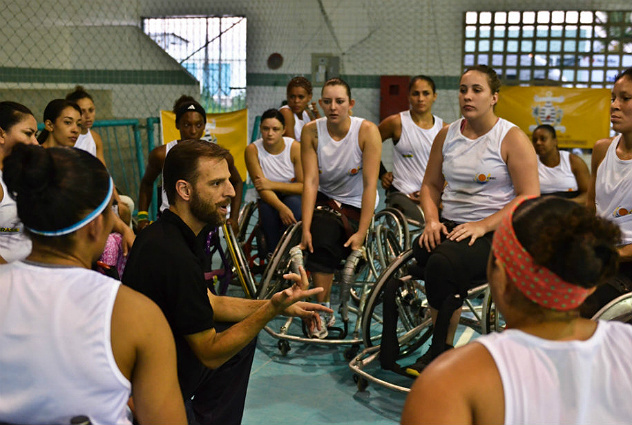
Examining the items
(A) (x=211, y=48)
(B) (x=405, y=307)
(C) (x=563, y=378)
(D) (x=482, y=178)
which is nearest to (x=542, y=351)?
(C) (x=563, y=378)

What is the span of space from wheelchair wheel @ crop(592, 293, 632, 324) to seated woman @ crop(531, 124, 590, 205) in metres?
2.70

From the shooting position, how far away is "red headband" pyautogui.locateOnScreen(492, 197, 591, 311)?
1.11m

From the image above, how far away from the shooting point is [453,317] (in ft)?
9.56

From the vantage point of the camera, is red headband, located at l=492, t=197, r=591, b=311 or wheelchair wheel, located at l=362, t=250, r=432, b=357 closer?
red headband, located at l=492, t=197, r=591, b=311

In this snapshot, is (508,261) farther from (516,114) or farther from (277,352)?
(516,114)

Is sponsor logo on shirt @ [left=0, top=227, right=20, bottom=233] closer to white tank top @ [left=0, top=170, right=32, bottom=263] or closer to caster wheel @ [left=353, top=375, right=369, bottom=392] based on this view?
white tank top @ [left=0, top=170, right=32, bottom=263]

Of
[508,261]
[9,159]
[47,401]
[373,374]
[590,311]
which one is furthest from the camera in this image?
[373,374]

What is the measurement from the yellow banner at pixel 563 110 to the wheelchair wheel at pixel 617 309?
6.76 m

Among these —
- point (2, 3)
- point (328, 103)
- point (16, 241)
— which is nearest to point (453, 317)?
point (328, 103)

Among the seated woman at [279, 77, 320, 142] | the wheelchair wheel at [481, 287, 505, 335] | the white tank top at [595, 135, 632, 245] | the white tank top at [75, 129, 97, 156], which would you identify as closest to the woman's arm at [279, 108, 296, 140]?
the seated woman at [279, 77, 320, 142]

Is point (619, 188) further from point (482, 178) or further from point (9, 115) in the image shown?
point (9, 115)

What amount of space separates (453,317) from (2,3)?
6.35 meters

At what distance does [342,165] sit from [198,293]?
2.08 metres

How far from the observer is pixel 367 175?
12.2 ft
